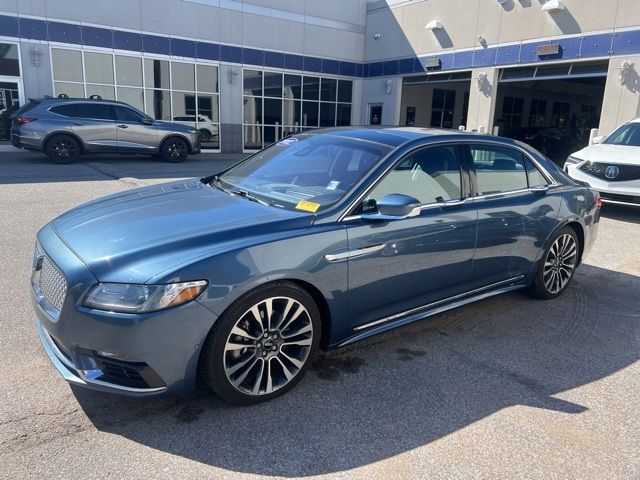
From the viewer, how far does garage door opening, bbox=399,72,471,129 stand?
2761cm

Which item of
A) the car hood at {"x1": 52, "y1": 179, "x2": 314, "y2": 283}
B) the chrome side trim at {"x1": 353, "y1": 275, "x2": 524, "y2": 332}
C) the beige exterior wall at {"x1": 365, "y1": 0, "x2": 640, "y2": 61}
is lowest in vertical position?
the chrome side trim at {"x1": 353, "y1": 275, "x2": 524, "y2": 332}

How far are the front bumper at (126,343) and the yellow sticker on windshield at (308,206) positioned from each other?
983 mm

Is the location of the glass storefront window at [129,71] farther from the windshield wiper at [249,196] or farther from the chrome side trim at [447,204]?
the chrome side trim at [447,204]

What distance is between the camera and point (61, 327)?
8.89 feet


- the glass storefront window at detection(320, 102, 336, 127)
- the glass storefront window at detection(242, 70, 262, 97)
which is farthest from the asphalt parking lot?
the glass storefront window at detection(320, 102, 336, 127)

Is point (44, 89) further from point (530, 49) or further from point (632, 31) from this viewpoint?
point (632, 31)

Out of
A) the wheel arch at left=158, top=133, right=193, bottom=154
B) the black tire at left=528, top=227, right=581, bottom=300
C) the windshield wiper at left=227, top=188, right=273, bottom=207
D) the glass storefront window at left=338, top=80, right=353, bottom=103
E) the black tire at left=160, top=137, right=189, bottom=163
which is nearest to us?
the windshield wiper at left=227, top=188, right=273, bottom=207

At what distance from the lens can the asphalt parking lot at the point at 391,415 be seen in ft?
8.53

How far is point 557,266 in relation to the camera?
502cm

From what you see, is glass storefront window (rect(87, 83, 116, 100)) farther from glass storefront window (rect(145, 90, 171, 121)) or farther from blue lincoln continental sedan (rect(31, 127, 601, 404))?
blue lincoln continental sedan (rect(31, 127, 601, 404))

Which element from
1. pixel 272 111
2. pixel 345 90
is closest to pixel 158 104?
pixel 272 111

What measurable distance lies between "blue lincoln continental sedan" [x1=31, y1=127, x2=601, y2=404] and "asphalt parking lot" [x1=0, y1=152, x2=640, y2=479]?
0.28m

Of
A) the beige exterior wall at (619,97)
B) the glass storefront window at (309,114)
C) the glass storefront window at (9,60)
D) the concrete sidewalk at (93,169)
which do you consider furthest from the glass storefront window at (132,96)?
the beige exterior wall at (619,97)

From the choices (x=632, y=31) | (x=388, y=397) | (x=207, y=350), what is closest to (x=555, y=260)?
(x=388, y=397)
